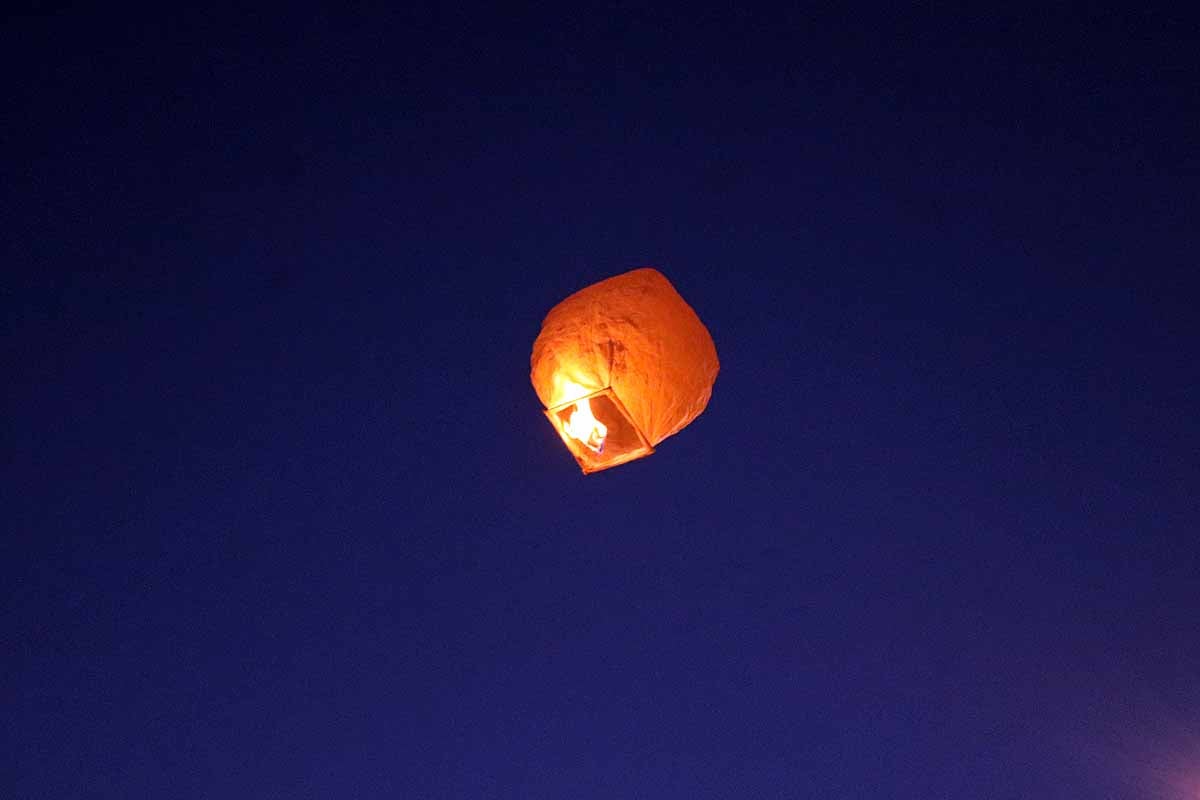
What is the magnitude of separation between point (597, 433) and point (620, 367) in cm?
21

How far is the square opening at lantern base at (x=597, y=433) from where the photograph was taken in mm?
2705

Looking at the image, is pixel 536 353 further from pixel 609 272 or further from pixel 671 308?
pixel 609 272

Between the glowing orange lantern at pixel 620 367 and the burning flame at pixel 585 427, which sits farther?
the burning flame at pixel 585 427

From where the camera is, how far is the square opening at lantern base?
271 cm

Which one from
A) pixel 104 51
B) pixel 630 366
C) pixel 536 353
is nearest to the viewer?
pixel 630 366

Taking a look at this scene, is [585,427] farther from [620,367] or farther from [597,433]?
[620,367]

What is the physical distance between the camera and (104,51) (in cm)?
485

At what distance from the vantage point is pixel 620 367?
259cm

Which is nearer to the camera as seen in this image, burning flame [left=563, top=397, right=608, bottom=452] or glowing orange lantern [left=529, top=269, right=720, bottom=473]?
glowing orange lantern [left=529, top=269, right=720, bottom=473]

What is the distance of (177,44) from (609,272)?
2.14 m

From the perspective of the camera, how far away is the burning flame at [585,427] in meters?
2.72

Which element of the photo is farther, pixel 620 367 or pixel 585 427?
pixel 585 427

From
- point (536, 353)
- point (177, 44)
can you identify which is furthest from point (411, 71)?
point (536, 353)

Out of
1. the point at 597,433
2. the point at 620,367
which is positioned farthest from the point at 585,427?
the point at 620,367
